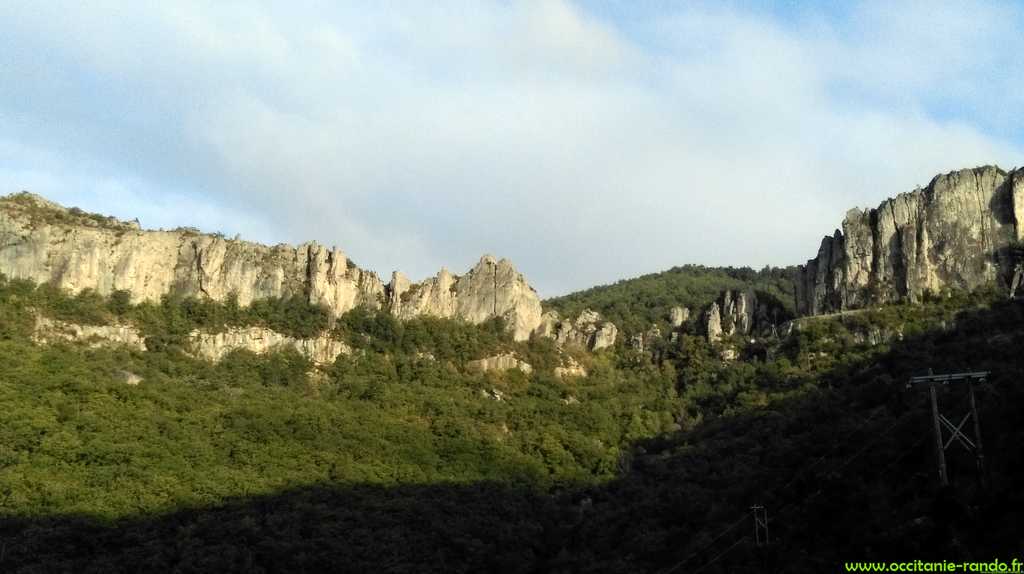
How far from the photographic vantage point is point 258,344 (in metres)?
75.1

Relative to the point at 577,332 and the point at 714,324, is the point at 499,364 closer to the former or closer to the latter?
the point at 577,332

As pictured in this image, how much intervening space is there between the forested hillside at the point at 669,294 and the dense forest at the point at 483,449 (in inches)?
436

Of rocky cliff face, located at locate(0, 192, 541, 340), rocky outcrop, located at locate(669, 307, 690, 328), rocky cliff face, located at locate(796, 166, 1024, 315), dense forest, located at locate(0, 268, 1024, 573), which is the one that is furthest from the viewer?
rocky outcrop, located at locate(669, 307, 690, 328)

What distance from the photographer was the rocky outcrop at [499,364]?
82250 mm

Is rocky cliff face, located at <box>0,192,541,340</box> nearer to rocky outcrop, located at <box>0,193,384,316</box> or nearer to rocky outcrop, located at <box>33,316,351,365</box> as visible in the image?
rocky outcrop, located at <box>0,193,384,316</box>

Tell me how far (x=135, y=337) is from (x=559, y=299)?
63139 mm

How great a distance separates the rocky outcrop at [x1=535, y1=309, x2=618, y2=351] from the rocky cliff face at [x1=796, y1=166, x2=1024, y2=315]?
19.1m

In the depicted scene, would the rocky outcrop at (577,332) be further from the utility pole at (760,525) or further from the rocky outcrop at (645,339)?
the utility pole at (760,525)

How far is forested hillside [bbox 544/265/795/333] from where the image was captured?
9988cm

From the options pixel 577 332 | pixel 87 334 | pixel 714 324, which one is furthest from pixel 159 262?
pixel 714 324

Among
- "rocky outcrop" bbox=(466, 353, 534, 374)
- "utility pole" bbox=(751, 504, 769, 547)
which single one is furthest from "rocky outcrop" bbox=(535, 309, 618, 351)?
"utility pole" bbox=(751, 504, 769, 547)

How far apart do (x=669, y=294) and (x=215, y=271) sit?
196 ft

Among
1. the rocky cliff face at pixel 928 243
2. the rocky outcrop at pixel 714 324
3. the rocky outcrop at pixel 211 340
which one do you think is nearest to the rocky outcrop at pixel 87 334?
the rocky outcrop at pixel 211 340

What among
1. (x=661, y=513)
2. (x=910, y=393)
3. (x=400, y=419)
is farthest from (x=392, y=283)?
(x=910, y=393)
